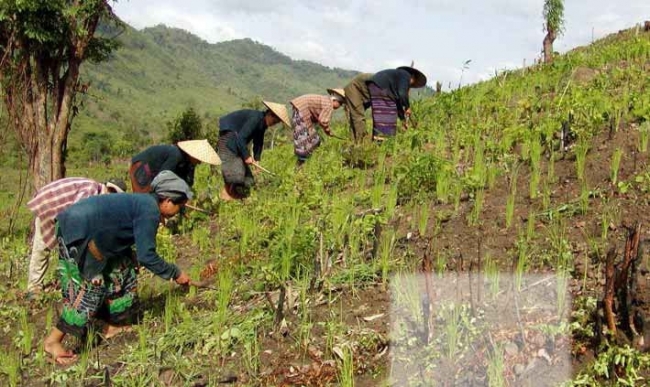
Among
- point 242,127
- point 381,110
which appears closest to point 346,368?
point 242,127

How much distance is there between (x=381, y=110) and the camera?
8281 millimetres

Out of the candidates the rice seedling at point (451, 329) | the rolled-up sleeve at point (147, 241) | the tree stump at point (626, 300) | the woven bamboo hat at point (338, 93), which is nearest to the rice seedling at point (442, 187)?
the rice seedling at point (451, 329)

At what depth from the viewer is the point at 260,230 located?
5559mm

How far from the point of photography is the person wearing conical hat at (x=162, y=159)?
593 cm

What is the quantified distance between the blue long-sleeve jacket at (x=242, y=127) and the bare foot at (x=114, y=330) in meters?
3.39

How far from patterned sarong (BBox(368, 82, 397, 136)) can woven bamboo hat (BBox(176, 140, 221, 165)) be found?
3019mm

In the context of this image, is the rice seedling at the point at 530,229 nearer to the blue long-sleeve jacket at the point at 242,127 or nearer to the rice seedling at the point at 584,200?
the rice seedling at the point at 584,200

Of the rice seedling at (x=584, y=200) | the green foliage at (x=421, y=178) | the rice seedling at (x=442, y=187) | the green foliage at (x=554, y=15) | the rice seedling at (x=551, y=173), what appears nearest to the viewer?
the rice seedling at (x=584, y=200)

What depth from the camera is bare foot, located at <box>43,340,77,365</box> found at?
395 cm

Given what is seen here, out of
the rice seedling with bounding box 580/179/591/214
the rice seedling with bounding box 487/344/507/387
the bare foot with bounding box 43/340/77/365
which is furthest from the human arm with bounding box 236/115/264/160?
the rice seedling with bounding box 487/344/507/387

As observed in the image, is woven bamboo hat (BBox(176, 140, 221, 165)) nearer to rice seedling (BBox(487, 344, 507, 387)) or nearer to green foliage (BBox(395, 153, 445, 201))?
green foliage (BBox(395, 153, 445, 201))

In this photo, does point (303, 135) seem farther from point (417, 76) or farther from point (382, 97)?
point (417, 76)

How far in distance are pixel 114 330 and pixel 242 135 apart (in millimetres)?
3504

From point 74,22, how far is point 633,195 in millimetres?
8588
